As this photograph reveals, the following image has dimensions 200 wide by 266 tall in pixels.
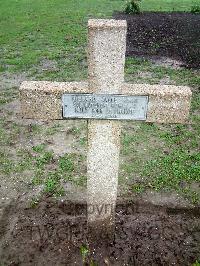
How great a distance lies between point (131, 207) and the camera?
15.1ft

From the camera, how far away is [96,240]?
4070 millimetres

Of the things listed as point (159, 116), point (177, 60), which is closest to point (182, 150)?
point (159, 116)

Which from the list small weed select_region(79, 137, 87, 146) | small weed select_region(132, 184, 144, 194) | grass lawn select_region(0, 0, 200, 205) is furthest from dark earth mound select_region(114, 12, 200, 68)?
small weed select_region(132, 184, 144, 194)

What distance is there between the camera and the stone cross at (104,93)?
297 centimetres

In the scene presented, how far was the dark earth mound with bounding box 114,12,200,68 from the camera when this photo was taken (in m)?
10.6

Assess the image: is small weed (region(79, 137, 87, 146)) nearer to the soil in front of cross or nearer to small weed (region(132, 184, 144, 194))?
small weed (region(132, 184, 144, 194))

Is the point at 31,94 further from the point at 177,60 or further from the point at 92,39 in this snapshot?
the point at 177,60

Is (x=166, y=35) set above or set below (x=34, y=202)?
above

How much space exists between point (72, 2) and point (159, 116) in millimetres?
16635

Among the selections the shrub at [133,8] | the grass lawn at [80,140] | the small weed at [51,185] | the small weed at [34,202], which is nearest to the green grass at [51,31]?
the grass lawn at [80,140]

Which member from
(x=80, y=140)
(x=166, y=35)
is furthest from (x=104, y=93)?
(x=166, y=35)

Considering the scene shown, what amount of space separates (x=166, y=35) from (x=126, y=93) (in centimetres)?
1005

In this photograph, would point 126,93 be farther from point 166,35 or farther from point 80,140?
point 166,35

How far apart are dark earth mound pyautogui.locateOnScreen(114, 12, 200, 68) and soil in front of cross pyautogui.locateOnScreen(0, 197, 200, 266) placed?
6.02 m
